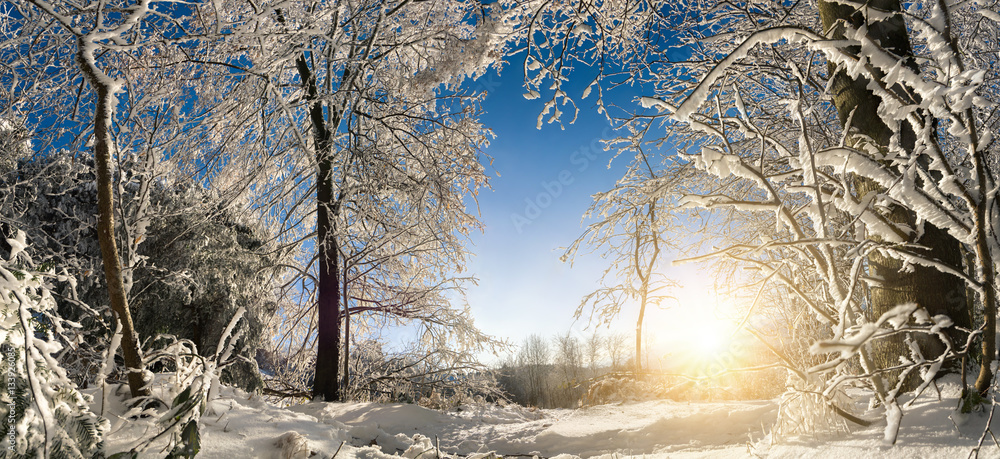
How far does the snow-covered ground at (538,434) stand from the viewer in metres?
1.32

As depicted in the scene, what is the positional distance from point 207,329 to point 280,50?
292 inches

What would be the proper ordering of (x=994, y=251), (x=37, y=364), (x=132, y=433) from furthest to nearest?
(x=132, y=433) < (x=994, y=251) < (x=37, y=364)

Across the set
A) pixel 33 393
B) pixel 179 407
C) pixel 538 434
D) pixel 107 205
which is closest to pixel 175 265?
pixel 538 434

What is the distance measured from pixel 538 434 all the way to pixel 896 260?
2.74 metres

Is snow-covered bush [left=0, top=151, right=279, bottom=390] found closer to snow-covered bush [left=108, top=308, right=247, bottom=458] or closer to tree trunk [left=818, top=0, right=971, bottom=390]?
snow-covered bush [left=108, top=308, right=247, bottom=458]

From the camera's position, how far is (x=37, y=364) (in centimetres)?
106

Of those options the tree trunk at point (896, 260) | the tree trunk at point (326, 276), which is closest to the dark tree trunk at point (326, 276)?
the tree trunk at point (326, 276)

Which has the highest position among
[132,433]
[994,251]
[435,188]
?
[435,188]

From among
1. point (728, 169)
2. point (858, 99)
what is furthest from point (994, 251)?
point (858, 99)

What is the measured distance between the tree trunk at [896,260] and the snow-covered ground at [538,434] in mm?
330

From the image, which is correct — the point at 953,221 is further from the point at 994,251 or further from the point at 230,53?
the point at 230,53

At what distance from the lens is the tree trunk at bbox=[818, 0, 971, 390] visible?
1.75 m

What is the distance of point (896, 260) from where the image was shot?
189 cm

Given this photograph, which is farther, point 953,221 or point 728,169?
point 728,169
